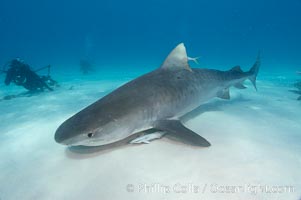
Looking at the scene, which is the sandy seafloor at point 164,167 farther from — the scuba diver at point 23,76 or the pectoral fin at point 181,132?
the scuba diver at point 23,76

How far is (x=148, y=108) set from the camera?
3.67 m

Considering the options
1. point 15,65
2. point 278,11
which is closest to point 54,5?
point 278,11

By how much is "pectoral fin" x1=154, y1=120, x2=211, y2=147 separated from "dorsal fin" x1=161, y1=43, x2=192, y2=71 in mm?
1489

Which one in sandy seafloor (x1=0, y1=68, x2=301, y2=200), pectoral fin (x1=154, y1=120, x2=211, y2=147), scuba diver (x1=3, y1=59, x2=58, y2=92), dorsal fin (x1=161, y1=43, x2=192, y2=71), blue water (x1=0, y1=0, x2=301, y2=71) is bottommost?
sandy seafloor (x1=0, y1=68, x2=301, y2=200)

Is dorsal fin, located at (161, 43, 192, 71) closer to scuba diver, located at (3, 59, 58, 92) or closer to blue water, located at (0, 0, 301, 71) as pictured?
scuba diver, located at (3, 59, 58, 92)

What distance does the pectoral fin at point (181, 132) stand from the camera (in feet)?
10.8

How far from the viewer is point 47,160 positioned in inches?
131

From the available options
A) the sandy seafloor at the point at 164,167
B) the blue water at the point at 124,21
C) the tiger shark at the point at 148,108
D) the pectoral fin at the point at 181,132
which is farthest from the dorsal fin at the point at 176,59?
the blue water at the point at 124,21

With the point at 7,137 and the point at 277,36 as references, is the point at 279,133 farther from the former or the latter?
the point at 277,36

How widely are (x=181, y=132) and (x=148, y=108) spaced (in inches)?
26.7

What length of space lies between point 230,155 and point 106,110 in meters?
A: 1.93

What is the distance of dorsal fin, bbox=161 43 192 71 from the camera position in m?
4.71

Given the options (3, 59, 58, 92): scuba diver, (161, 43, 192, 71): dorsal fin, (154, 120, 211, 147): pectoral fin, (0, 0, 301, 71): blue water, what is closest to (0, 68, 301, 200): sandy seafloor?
(154, 120, 211, 147): pectoral fin

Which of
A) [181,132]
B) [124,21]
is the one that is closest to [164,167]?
[181,132]
